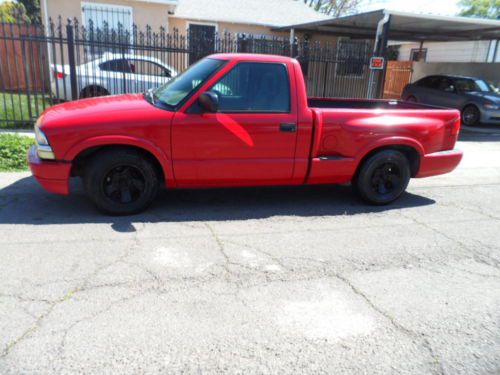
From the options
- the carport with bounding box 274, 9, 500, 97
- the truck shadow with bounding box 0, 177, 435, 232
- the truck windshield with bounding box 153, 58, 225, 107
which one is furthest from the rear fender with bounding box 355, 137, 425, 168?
the carport with bounding box 274, 9, 500, 97

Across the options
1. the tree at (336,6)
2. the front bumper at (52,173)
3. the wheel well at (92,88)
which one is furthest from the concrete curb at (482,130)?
the tree at (336,6)

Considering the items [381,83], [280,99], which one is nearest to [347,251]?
[280,99]

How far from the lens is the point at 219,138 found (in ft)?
15.8

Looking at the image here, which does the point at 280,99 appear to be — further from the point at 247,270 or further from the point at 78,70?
the point at 78,70

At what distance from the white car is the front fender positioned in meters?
6.46

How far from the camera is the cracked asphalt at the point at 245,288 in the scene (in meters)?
2.70

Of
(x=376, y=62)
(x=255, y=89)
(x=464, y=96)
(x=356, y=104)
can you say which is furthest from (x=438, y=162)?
(x=464, y=96)

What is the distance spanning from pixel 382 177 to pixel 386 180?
0.08 metres

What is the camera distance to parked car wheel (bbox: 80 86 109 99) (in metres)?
10.8

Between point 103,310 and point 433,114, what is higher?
point 433,114

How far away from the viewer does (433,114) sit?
5715 mm

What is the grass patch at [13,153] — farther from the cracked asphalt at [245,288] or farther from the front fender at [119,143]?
the front fender at [119,143]

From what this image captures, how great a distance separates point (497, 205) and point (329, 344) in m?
4.54

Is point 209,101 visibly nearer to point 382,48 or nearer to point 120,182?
point 120,182
